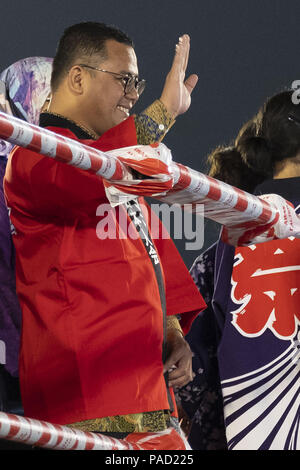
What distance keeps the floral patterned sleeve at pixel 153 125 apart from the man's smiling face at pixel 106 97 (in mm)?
178

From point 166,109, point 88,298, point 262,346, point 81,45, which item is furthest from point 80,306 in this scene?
point 262,346

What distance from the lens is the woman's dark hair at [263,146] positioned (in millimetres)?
1815

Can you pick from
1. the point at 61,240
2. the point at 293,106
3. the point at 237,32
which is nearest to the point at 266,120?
the point at 293,106

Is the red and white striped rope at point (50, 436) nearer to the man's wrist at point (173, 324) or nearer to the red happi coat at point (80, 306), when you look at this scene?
the red happi coat at point (80, 306)

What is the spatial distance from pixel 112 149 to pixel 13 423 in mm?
367

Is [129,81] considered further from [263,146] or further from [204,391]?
[204,391]

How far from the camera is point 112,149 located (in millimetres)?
1181

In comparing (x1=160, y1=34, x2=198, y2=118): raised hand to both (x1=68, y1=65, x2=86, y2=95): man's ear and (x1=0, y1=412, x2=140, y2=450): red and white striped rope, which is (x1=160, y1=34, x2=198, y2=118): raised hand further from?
(x1=0, y1=412, x2=140, y2=450): red and white striped rope

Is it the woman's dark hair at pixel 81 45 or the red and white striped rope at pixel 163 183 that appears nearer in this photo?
the red and white striped rope at pixel 163 183

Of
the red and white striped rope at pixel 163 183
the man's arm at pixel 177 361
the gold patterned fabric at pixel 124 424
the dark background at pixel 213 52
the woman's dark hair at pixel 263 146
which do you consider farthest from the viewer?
the dark background at pixel 213 52

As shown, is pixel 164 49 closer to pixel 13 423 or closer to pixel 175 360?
pixel 175 360

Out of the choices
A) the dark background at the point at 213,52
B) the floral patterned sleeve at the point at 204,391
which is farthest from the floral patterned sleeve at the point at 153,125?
the dark background at the point at 213,52

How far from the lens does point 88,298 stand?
1236mm

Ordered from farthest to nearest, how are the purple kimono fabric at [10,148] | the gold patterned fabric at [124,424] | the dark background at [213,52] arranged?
1. the dark background at [213,52]
2. the purple kimono fabric at [10,148]
3. the gold patterned fabric at [124,424]
